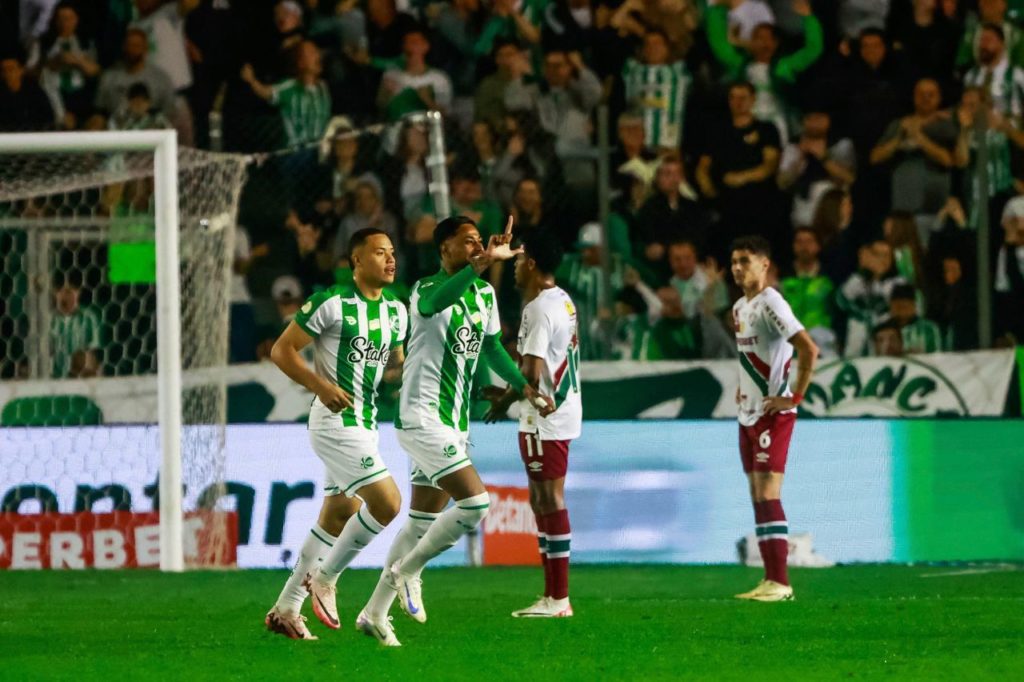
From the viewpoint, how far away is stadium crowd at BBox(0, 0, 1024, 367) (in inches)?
580

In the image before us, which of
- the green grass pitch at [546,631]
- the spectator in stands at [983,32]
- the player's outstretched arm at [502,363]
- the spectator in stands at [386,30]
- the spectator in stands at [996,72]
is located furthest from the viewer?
the spectator in stands at [386,30]

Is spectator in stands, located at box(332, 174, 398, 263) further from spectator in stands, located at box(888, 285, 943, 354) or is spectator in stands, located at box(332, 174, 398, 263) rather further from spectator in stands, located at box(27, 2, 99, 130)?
spectator in stands, located at box(888, 285, 943, 354)

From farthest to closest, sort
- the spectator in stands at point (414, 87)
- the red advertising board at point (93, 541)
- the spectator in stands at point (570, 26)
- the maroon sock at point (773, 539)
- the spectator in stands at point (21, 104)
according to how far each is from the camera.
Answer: the spectator in stands at point (570, 26) < the spectator in stands at point (21, 104) < the spectator in stands at point (414, 87) < the red advertising board at point (93, 541) < the maroon sock at point (773, 539)

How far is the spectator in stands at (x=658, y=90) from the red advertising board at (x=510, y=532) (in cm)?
423

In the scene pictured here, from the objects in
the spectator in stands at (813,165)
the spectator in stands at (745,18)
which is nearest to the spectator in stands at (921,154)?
the spectator in stands at (813,165)

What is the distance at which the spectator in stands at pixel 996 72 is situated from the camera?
1619cm

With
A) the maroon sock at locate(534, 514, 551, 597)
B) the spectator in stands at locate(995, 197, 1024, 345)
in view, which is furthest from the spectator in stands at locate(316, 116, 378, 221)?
the maroon sock at locate(534, 514, 551, 597)

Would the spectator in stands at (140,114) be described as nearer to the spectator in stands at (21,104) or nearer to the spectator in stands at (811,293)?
the spectator in stands at (21,104)

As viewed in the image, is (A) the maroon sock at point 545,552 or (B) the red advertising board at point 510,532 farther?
(B) the red advertising board at point 510,532

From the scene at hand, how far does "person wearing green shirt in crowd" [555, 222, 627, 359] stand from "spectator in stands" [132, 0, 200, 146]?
438 centimetres

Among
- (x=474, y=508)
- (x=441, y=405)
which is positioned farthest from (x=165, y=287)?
(x=474, y=508)

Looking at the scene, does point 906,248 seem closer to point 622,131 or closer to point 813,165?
point 813,165

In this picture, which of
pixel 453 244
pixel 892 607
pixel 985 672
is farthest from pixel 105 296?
pixel 985 672

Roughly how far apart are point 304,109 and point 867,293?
5.55 metres
